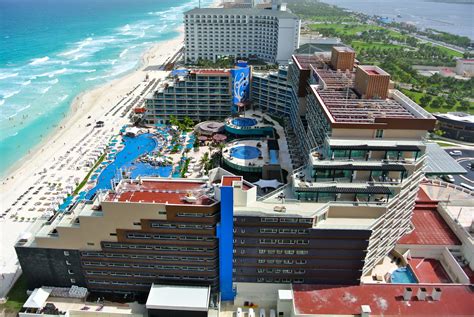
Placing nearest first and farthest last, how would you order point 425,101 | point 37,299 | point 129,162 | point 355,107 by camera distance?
1. point 37,299
2. point 355,107
3. point 129,162
4. point 425,101

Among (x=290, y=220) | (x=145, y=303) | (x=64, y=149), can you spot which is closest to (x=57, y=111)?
(x=64, y=149)

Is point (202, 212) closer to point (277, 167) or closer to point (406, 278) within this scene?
point (406, 278)

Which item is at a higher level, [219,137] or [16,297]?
[219,137]

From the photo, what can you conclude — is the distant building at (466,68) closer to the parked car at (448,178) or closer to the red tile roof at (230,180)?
the parked car at (448,178)

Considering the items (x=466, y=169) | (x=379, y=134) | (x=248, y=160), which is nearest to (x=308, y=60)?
(x=248, y=160)

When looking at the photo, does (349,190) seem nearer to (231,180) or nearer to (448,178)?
(231,180)

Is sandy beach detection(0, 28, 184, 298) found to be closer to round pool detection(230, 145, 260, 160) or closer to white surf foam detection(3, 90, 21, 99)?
white surf foam detection(3, 90, 21, 99)
